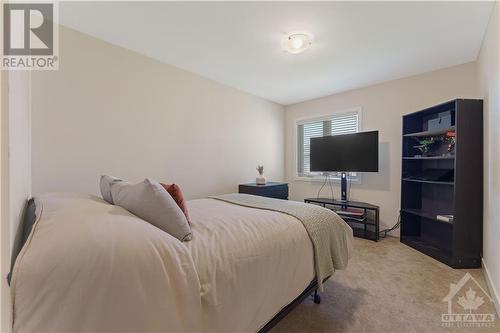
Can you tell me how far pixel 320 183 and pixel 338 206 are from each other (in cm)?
73

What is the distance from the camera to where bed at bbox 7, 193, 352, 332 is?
66cm

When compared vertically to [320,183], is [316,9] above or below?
above

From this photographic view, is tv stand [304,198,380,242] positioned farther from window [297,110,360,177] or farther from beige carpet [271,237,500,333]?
window [297,110,360,177]

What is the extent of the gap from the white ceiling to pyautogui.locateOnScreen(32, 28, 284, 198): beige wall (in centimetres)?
26

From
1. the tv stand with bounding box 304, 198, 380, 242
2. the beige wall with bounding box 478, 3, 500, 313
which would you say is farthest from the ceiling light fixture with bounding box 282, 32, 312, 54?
the tv stand with bounding box 304, 198, 380, 242

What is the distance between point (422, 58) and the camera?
2.79 meters

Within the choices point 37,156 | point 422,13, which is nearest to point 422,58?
point 422,13

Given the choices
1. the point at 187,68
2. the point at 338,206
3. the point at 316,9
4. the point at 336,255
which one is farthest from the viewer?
the point at 338,206

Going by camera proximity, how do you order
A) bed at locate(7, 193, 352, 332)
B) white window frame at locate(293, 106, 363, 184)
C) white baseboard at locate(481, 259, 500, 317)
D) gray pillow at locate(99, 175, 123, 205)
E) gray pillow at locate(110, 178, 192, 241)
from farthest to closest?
white window frame at locate(293, 106, 363, 184)
white baseboard at locate(481, 259, 500, 317)
gray pillow at locate(99, 175, 123, 205)
gray pillow at locate(110, 178, 192, 241)
bed at locate(7, 193, 352, 332)

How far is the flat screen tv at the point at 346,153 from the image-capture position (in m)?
3.40

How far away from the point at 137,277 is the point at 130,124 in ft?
7.60

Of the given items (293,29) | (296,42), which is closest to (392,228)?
(296,42)

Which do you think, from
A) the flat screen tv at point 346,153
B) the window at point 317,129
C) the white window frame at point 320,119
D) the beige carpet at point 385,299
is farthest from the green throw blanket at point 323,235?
the window at point 317,129

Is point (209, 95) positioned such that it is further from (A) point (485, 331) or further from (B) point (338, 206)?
(A) point (485, 331)
